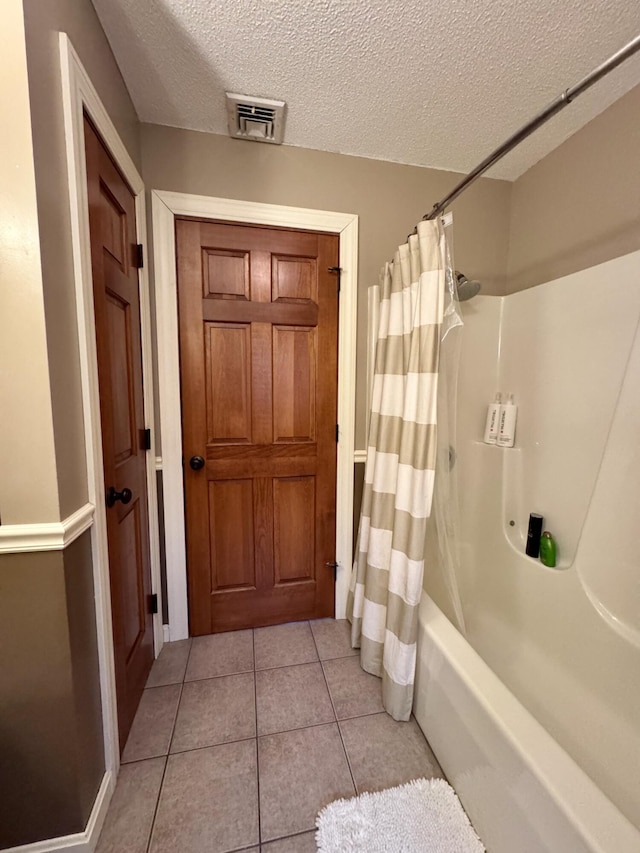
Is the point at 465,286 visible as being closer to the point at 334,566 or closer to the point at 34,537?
the point at 334,566

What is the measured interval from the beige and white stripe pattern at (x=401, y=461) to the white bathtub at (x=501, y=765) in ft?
0.34

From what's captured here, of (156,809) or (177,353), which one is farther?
(177,353)

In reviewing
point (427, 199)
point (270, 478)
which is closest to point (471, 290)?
point (427, 199)

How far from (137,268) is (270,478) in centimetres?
111

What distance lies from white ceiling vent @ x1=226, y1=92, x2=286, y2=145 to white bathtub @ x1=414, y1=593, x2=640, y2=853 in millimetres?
2081

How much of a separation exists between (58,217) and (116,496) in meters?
0.81

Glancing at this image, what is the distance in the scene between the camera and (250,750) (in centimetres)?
113

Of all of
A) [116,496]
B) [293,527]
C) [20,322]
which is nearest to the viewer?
[20,322]

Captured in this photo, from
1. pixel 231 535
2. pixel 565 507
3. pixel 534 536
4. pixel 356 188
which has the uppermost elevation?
pixel 356 188

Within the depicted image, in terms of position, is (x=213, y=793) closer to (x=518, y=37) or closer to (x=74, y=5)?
(x=74, y=5)

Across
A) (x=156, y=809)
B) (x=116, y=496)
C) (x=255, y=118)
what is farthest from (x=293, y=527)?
(x=255, y=118)

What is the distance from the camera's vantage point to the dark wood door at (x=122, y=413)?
1.01 m

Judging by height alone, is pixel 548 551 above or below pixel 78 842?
above

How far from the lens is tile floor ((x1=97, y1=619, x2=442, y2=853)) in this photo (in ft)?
3.05
